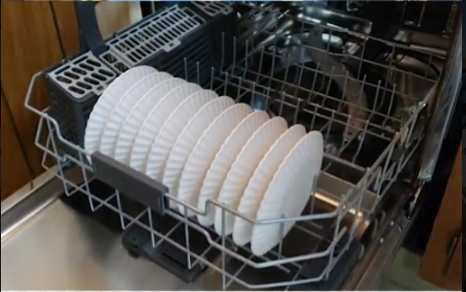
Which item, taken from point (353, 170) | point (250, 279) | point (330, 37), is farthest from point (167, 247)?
point (330, 37)

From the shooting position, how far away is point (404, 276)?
741 millimetres

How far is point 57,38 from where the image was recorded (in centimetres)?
92

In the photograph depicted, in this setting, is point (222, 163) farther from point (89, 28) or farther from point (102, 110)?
point (89, 28)

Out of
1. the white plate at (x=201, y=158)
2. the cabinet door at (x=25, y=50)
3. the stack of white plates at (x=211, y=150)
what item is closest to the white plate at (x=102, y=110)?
the stack of white plates at (x=211, y=150)

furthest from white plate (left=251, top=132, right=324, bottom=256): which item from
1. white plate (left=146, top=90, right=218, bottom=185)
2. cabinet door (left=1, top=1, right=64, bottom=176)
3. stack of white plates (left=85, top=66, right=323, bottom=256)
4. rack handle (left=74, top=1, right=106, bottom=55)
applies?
cabinet door (left=1, top=1, right=64, bottom=176)

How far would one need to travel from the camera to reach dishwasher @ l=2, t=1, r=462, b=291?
0.67 m

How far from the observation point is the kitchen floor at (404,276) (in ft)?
2.31

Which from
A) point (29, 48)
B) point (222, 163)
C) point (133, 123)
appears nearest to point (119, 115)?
point (133, 123)

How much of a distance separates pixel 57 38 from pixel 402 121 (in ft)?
1.76

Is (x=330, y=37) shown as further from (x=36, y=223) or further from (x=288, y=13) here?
(x=36, y=223)

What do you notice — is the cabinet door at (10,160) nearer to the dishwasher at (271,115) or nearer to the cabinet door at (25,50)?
the cabinet door at (25,50)

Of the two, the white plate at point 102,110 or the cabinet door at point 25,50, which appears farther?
the cabinet door at point 25,50

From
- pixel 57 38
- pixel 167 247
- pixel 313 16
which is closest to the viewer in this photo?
pixel 167 247

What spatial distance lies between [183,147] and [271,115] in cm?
15
